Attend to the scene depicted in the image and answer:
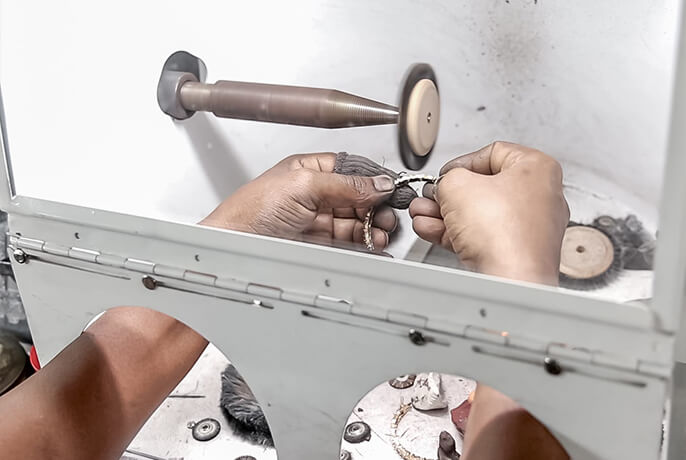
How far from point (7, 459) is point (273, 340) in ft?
0.89

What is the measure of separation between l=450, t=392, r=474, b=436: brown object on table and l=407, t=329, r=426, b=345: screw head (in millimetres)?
353

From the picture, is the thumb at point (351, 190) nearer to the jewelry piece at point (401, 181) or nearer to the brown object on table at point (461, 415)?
the jewelry piece at point (401, 181)

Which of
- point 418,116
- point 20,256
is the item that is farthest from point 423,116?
point 20,256

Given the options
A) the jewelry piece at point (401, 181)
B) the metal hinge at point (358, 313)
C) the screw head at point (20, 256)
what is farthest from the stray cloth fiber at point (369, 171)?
the screw head at point (20, 256)

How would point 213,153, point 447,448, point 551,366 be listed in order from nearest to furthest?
1. point 551,366
2. point 213,153
3. point 447,448

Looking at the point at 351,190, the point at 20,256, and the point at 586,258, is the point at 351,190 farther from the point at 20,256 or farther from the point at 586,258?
the point at 20,256

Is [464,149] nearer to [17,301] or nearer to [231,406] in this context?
[231,406]

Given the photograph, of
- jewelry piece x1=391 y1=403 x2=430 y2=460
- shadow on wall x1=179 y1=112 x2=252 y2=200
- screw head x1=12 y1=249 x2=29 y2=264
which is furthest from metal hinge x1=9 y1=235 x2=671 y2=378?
jewelry piece x1=391 y1=403 x2=430 y2=460

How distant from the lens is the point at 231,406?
0.91 m

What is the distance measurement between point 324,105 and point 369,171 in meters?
0.07

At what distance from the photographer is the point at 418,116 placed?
594 mm

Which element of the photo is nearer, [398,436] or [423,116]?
[423,116]

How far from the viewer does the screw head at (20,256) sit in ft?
2.15

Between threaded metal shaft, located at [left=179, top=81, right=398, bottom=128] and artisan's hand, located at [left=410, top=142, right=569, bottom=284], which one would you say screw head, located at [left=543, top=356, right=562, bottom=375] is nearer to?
artisan's hand, located at [left=410, top=142, right=569, bottom=284]
